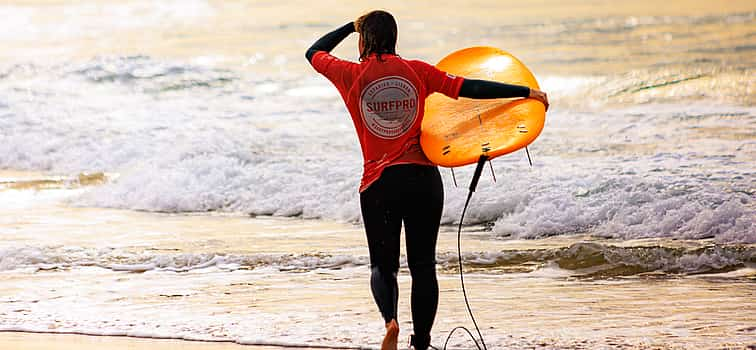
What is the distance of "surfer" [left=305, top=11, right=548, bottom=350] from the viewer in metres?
2.51

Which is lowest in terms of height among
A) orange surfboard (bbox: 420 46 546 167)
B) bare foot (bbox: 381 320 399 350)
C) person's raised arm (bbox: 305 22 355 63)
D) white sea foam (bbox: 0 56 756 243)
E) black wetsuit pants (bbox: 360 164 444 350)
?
white sea foam (bbox: 0 56 756 243)

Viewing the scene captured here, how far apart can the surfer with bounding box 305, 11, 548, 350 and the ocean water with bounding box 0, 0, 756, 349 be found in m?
0.72

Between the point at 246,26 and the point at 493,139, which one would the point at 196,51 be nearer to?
the point at 246,26

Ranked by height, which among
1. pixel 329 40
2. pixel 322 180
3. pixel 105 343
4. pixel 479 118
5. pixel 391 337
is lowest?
pixel 322 180

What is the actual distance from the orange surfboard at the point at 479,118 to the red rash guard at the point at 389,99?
59 mm

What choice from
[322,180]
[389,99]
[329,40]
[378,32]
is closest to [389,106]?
[389,99]

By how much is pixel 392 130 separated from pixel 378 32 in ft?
0.83

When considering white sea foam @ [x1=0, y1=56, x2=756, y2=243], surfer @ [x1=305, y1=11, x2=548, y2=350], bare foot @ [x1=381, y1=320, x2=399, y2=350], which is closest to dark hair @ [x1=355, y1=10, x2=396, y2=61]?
surfer @ [x1=305, y1=11, x2=548, y2=350]

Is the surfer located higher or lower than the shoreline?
higher

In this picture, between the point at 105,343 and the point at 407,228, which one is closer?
the point at 407,228

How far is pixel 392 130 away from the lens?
254 cm

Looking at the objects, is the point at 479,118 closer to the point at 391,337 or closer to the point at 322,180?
the point at 391,337

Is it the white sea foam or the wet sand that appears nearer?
the wet sand

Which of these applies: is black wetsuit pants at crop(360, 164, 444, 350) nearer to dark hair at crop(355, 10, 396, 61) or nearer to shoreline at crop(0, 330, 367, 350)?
dark hair at crop(355, 10, 396, 61)
